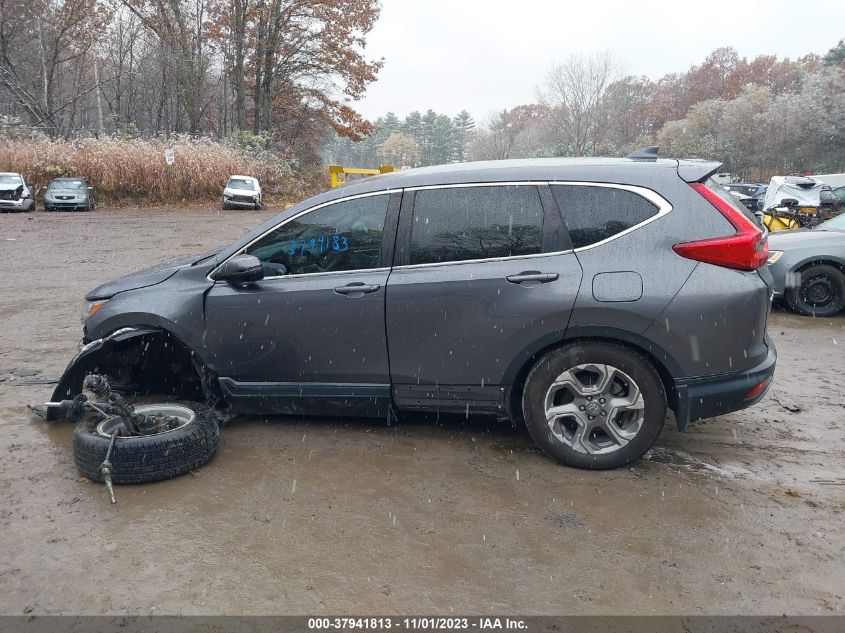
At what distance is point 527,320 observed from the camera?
3793mm

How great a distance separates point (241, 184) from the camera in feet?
95.0

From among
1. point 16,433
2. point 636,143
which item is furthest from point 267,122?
point 16,433

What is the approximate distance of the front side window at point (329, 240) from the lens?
418 cm

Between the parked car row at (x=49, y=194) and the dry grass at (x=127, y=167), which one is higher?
the dry grass at (x=127, y=167)

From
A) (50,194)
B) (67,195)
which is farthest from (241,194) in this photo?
(50,194)

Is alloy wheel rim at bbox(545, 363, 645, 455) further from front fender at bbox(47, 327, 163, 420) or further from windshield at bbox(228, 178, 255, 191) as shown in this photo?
windshield at bbox(228, 178, 255, 191)

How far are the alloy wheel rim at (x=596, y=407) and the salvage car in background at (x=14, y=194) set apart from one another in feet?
85.2

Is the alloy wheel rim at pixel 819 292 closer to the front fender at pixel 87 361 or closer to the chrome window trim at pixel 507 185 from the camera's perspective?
the chrome window trim at pixel 507 185

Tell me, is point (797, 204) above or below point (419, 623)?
above

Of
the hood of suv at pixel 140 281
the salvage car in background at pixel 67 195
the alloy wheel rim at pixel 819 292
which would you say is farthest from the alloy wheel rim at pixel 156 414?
the salvage car in background at pixel 67 195

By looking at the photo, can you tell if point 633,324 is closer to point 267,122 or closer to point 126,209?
point 126,209

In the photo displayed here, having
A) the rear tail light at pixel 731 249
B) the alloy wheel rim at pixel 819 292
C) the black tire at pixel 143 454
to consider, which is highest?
the rear tail light at pixel 731 249

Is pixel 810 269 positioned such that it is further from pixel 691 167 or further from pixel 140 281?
pixel 140 281

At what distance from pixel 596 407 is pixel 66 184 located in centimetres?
2684
